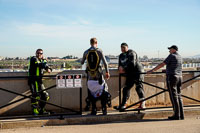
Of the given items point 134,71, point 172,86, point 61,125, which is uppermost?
point 134,71

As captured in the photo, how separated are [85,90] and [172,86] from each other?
233cm

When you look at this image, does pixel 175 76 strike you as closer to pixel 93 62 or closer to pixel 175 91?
pixel 175 91

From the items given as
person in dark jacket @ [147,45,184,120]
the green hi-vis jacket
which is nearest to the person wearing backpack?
the green hi-vis jacket

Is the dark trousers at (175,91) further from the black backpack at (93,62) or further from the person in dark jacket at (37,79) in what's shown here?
the person in dark jacket at (37,79)

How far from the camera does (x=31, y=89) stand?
18.9 feet

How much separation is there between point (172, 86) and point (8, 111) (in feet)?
13.7

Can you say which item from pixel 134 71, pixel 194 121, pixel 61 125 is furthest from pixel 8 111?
pixel 194 121

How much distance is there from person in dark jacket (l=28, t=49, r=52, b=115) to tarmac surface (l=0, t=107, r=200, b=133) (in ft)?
1.57

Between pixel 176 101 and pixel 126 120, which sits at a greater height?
pixel 176 101

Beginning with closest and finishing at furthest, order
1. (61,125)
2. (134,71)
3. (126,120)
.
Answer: (61,125) < (126,120) < (134,71)

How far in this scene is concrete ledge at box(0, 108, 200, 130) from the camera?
517cm

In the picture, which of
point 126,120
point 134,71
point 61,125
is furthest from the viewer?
point 134,71

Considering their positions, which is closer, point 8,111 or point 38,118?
Result: point 38,118

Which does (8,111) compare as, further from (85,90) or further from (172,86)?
(172,86)
